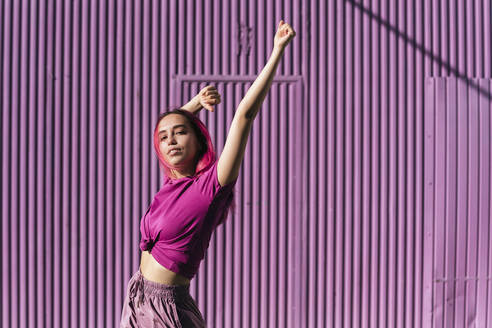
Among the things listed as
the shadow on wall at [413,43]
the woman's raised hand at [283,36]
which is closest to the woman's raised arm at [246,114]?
the woman's raised hand at [283,36]

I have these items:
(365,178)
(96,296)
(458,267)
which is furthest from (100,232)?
(458,267)

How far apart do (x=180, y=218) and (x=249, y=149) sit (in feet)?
5.60

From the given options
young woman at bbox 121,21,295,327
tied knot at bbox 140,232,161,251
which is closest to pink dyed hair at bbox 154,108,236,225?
young woman at bbox 121,21,295,327

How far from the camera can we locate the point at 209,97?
1917mm

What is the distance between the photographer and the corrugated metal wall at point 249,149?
3264 millimetres

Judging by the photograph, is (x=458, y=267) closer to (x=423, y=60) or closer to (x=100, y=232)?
(x=423, y=60)

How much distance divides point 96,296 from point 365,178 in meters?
2.61

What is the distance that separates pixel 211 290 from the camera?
3268 mm

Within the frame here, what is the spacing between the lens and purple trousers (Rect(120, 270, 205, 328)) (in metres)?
1.70

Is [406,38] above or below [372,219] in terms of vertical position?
above

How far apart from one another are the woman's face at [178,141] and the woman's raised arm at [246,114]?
228mm

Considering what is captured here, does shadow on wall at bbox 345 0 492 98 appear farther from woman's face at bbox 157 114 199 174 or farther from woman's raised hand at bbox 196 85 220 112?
woman's face at bbox 157 114 199 174

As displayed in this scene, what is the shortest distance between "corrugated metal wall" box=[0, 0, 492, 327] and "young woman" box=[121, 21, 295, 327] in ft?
4.85

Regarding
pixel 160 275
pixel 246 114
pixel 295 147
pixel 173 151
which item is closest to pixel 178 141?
pixel 173 151
